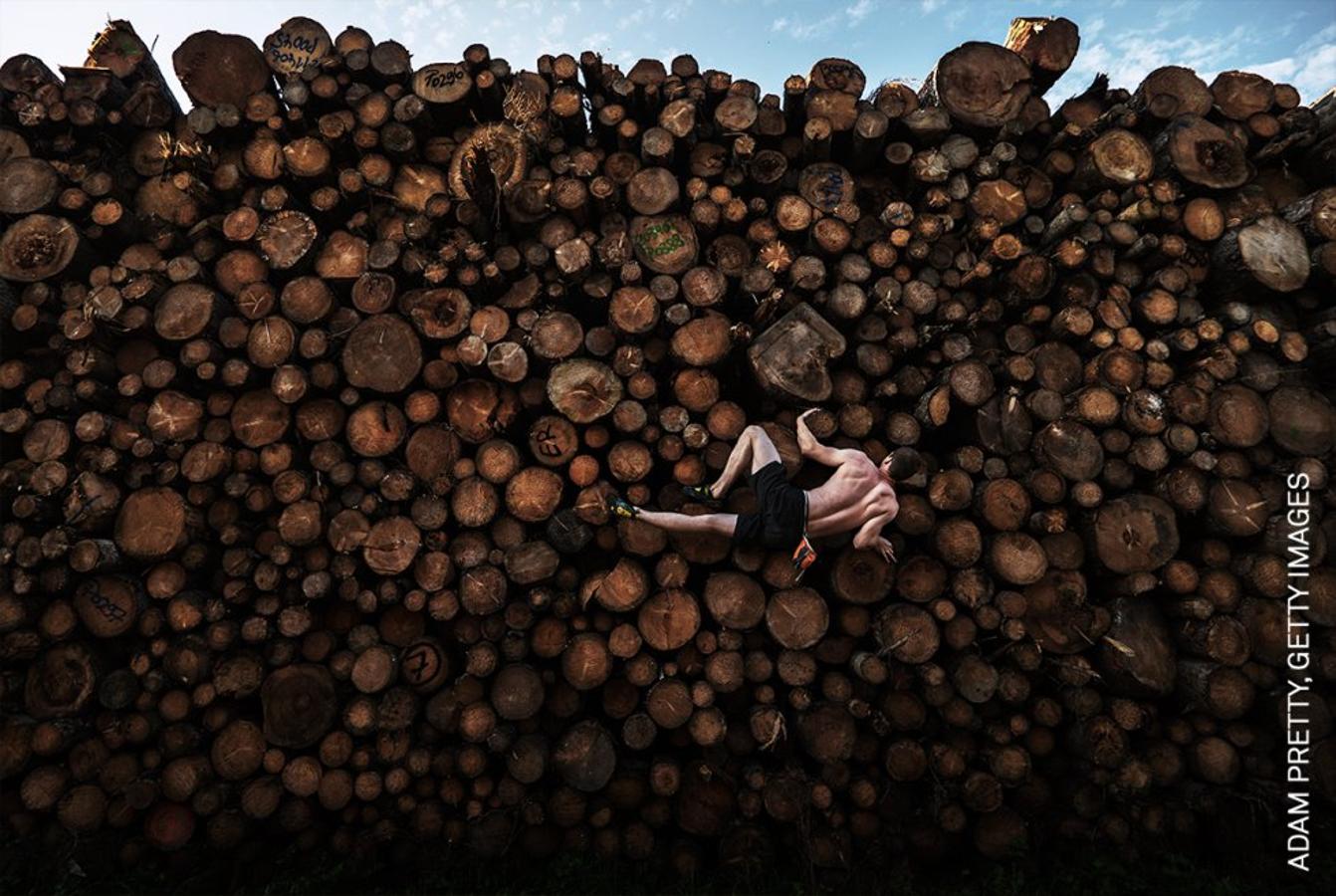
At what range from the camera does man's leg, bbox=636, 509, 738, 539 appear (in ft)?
11.6

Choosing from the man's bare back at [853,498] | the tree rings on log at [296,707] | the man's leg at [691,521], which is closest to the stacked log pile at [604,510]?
the tree rings on log at [296,707]

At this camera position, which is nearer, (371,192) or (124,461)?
(124,461)

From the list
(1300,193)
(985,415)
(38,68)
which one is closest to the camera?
(985,415)

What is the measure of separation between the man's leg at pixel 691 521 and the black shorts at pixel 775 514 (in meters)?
0.06

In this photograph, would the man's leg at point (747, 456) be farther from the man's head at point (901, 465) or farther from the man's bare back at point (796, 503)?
the man's head at point (901, 465)

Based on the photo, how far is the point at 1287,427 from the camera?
12.1ft

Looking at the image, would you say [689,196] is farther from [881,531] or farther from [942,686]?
[942,686]

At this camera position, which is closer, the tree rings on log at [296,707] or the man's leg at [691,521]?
the tree rings on log at [296,707]

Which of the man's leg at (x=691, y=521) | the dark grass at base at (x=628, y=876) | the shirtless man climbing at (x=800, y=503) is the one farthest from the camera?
the man's leg at (x=691, y=521)

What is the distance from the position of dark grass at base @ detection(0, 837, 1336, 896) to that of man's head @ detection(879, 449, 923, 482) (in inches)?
98.9

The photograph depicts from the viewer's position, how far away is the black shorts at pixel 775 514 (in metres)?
3.39

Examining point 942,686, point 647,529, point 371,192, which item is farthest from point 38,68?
point 942,686

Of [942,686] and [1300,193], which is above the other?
[1300,193]

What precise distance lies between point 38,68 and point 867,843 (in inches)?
321
